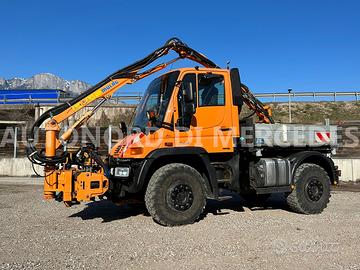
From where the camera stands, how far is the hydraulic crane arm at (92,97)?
7527 millimetres

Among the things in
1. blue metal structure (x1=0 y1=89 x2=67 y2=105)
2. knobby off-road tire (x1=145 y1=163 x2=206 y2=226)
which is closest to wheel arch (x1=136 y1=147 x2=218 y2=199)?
knobby off-road tire (x1=145 y1=163 x2=206 y2=226)

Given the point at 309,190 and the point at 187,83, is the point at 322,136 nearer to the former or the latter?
the point at 309,190

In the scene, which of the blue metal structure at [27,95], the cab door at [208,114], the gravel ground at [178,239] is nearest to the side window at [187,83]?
the cab door at [208,114]

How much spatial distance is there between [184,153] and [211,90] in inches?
60.7

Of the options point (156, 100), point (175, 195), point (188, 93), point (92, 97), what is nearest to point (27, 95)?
point (92, 97)

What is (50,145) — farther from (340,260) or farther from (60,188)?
(340,260)

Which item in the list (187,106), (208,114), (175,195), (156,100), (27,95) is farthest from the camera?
(27,95)

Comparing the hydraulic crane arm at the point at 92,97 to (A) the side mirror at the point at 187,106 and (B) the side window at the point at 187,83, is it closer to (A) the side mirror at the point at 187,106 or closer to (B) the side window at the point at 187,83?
(B) the side window at the point at 187,83

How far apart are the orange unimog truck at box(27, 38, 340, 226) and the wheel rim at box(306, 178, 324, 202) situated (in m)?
0.02

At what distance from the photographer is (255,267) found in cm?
492

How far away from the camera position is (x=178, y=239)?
626 centimetres

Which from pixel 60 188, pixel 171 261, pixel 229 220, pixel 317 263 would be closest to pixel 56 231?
pixel 60 188

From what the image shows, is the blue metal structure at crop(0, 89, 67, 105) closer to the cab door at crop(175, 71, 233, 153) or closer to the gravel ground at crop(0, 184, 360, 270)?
the gravel ground at crop(0, 184, 360, 270)

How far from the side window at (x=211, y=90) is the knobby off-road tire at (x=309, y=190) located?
8.69ft
